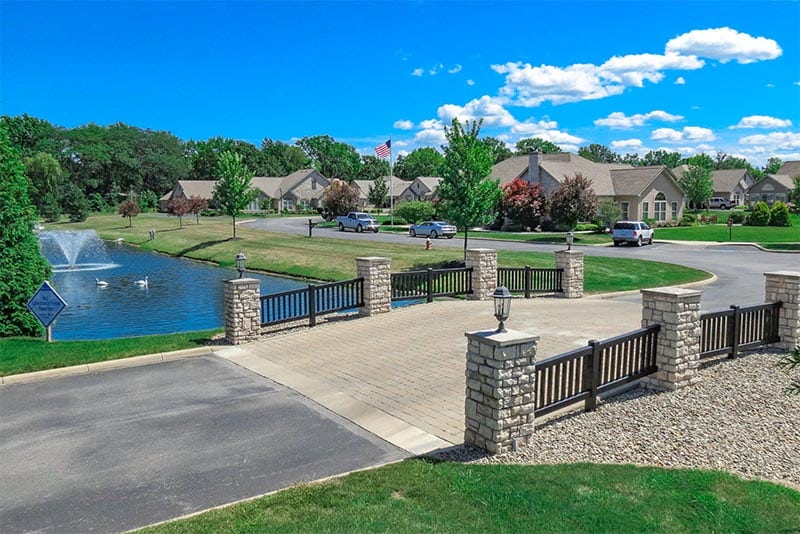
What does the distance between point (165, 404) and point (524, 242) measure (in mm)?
34102

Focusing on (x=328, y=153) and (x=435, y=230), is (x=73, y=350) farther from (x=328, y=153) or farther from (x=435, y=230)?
(x=328, y=153)

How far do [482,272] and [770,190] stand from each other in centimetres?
8649

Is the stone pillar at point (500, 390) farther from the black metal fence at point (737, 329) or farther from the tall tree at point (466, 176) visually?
the tall tree at point (466, 176)

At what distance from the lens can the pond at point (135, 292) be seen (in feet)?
64.0

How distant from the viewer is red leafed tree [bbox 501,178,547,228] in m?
48.8

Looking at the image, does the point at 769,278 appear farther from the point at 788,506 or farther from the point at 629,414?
the point at 788,506

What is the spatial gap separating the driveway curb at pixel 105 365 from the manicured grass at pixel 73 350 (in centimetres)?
18

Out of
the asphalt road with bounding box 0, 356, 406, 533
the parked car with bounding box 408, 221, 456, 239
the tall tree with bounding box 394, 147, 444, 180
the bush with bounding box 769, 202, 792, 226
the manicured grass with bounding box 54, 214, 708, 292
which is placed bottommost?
the asphalt road with bounding box 0, 356, 406, 533

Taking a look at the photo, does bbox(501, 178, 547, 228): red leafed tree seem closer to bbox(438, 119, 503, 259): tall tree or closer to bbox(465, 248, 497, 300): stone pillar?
bbox(438, 119, 503, 259): tall tree

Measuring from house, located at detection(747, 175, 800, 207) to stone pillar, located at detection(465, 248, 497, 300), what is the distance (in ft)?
275

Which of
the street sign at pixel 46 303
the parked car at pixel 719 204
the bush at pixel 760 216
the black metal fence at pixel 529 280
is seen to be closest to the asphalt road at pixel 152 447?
the street sign at pixel 46 303

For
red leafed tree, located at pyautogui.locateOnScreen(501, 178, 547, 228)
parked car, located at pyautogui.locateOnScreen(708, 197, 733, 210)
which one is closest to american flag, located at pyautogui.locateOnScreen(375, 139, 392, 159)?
red leafed tree, located at pyautogui.locateOnScreen(501, 178, 547, 228)

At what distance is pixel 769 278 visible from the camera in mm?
11891

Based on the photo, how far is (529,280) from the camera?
19.0m
